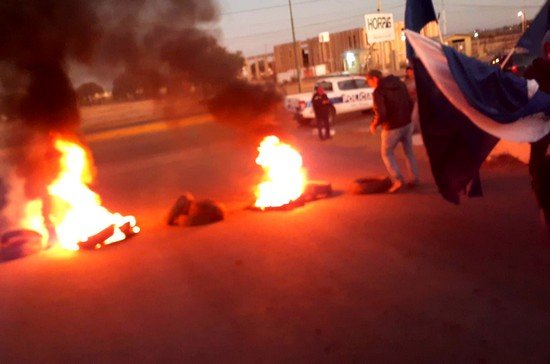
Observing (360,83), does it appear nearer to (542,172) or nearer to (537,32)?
(537,32)

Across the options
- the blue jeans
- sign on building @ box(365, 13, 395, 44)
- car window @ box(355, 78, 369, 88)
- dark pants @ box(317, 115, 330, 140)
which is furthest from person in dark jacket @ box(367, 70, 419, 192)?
car window @ box(355, 78, 369, 88)

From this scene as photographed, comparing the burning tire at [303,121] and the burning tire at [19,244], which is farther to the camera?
the burning tire at [303,121]

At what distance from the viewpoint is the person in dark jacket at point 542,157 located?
529 cm

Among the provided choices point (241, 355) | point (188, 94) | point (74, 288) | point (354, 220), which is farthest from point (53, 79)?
point (241, 355)

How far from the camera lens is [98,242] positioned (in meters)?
6.85

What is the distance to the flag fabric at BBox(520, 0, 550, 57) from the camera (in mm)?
6129

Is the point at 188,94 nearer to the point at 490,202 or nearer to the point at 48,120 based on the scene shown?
the point at 48,120

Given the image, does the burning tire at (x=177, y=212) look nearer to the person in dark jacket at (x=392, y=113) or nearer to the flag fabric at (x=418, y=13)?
the person in dark jacket at (x=392, y=113)

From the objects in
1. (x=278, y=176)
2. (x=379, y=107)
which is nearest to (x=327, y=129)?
(x=278, y=176)

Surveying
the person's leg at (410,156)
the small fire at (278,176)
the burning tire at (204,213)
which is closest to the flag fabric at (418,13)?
the person's leg at (410,156)

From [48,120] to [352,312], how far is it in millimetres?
5318

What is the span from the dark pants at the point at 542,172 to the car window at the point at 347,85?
15.6 m

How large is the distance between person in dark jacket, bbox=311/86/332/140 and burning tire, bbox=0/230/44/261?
30.1 feet

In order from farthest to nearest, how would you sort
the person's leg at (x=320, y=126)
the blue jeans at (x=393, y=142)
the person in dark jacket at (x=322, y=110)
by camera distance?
the person's leg at (x=320, y=126), the person in dark jacket at (x=322, y=110), the blue jeans at (x=393, y=142)
